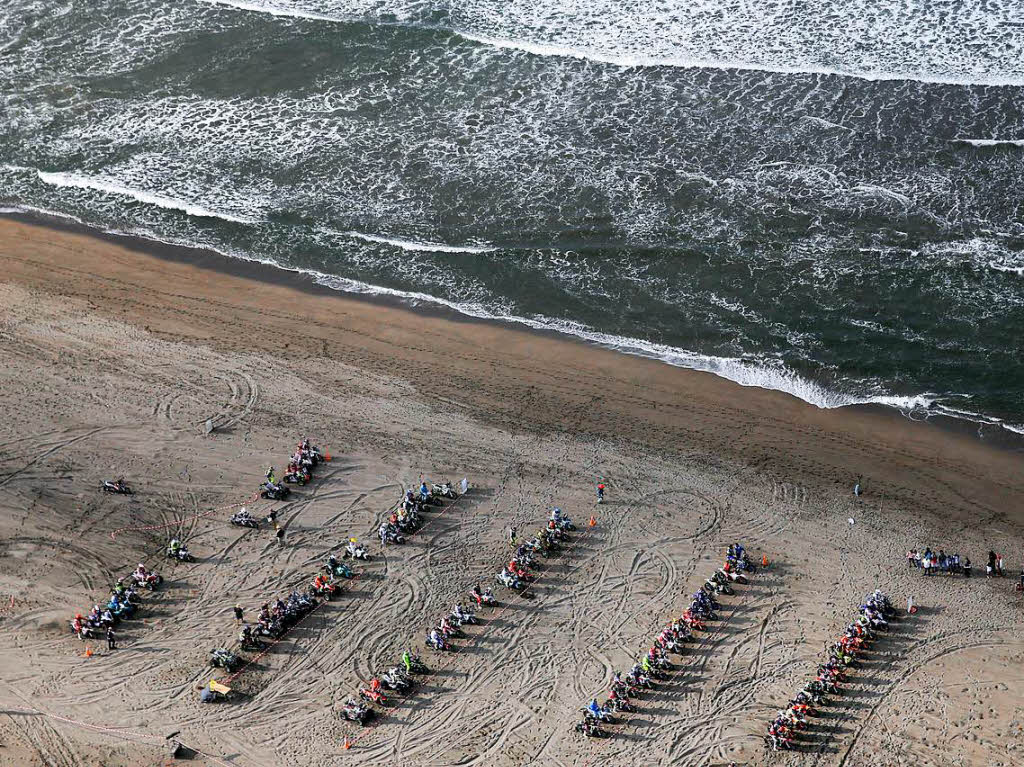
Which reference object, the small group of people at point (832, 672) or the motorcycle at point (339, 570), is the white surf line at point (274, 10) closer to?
the motorcycle at point (339, 570)

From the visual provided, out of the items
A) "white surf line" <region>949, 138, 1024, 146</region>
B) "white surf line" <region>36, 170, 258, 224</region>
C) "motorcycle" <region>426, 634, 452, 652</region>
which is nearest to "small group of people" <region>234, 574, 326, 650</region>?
"motorcycle" <region>426, 634, 452, 652</region>

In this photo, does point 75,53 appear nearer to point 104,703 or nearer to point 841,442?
point 104,703

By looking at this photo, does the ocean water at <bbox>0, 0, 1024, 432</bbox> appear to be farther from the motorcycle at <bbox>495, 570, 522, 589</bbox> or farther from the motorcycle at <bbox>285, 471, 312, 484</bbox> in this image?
the motorcycle at <bbox>495, 570, 522, 589</bbox>

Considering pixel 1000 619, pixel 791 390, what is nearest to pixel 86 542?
pixel 791 390

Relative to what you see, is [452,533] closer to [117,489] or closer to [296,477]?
[296,477]

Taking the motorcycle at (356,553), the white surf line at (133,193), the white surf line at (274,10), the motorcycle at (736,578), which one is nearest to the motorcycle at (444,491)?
the motorcycle at (356,553)

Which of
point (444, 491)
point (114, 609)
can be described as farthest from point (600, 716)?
point (114, 609)
